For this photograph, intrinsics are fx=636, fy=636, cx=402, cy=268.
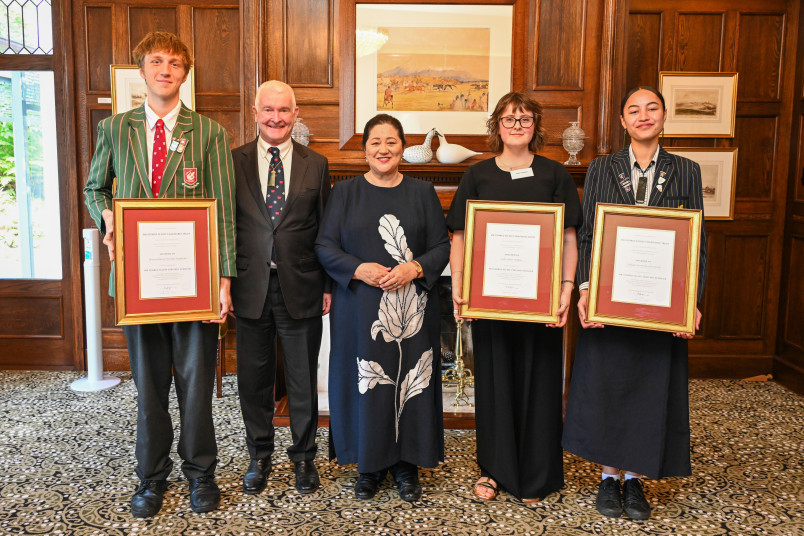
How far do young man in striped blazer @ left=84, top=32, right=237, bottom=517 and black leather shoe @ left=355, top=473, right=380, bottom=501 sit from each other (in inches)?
22.4

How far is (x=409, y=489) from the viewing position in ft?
8.64

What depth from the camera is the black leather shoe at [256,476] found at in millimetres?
2688

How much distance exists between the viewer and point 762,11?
4309 mm

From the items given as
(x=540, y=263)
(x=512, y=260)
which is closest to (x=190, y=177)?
(x=512, y=260)

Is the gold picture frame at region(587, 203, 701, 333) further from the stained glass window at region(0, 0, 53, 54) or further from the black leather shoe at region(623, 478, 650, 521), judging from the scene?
the stained glass window at region(0, 0, 53, 54)

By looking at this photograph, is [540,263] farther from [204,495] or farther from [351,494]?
[204,495]

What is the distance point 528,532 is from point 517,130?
1525mm

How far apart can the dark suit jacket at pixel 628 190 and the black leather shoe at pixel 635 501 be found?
828 mm

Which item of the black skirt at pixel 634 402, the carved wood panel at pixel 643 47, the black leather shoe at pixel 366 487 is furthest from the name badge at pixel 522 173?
the carved wood panel at pixel 643 47

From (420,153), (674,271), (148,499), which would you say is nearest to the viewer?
(674,271)

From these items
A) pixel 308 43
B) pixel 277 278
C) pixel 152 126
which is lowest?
pixel 277 278

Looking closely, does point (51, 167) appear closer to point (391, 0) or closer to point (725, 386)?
point (391, 0)

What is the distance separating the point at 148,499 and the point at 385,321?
1.16 meters

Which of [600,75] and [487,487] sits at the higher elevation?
[600,75]
